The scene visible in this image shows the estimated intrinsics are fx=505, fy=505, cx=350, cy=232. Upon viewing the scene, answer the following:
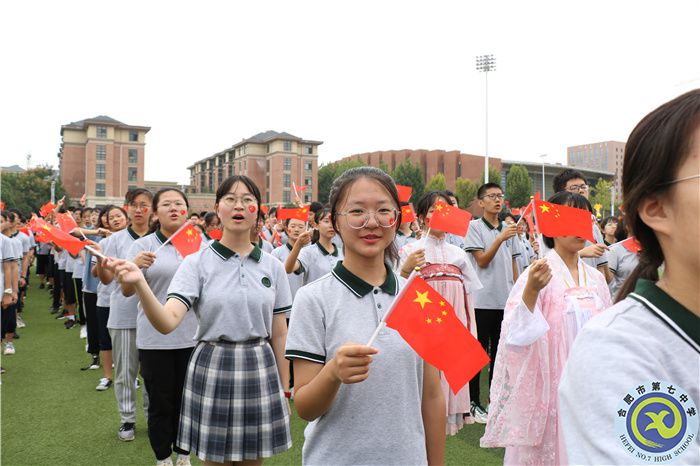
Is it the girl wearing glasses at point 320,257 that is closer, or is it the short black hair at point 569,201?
the short black hair at point 569,201

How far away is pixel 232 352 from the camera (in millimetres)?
2473

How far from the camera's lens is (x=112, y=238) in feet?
13.8

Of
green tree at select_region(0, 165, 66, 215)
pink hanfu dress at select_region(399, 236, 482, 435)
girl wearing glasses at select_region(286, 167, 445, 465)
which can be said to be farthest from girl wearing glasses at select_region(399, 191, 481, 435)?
green tree at select_region(0, 165, 66, 215)

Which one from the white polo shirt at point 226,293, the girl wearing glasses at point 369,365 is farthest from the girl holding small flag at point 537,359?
the white polo shirt at point 226,293

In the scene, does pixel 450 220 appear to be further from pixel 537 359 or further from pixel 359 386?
pixel 359 386

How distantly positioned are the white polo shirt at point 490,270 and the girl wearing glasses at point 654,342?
12.0 ft

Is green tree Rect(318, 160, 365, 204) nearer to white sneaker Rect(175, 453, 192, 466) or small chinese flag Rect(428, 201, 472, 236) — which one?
small chinese flag Rect(428, 201, 472, 236)

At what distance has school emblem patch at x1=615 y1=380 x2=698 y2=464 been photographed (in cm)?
75

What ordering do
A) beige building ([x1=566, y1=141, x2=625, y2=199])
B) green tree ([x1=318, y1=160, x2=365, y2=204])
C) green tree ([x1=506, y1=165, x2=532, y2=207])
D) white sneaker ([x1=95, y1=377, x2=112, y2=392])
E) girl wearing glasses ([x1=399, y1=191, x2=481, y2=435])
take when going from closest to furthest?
girl wearing glasses ([x1=399, y1=191, x2=481, y2=435]) → white sneaker ([x1=95, y1=377, x2=112, y2=392]) → green tree ([x1=506, y1=165, x2=532, y2=207]) → green tree ([x1=318, y1=160, x2=365, y2=204]) → beige building ([x1=566, y1=141, x2=625, y2=199])

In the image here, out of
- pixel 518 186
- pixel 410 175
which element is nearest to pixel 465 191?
pixel 518 186

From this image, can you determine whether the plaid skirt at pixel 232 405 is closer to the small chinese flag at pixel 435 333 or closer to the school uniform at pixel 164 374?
the school uniform at pixel 164 374

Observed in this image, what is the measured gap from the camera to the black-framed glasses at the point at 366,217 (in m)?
1.54

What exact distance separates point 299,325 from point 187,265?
48.9 inches

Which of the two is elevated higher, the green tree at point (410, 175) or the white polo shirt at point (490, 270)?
the green tree at point (410, 175)
